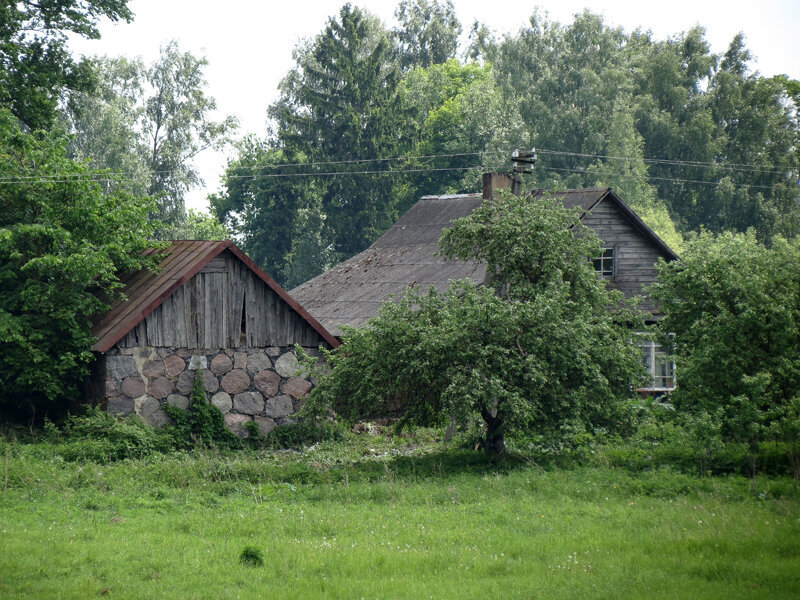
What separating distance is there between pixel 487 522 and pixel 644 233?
1880cm

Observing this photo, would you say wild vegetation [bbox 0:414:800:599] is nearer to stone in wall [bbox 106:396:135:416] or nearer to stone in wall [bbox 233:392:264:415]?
stone in wall [bbox 106:396:135:416]

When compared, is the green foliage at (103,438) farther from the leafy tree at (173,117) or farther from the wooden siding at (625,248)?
the leafy tree at (173,117)

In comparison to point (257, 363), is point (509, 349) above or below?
above

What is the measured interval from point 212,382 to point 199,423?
3.15 feet

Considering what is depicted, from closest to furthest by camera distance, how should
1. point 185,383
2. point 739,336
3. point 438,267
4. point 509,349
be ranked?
1. point 739,336
2. point 509,349
3. point 185,383
4. point 438,267

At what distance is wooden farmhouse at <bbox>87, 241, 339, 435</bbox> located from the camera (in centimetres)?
1891

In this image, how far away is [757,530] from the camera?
34.8ft

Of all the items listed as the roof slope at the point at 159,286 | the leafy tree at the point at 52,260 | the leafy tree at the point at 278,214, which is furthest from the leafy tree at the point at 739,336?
the leafy tree at the point at 278,214

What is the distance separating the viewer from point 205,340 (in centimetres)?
2003

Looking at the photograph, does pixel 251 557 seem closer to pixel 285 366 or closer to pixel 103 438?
pixel 103 438

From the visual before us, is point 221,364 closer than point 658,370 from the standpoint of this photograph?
Yes

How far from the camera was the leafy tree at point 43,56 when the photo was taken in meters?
26.2

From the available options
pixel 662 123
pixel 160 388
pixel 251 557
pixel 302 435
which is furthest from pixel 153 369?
pixel 662 123

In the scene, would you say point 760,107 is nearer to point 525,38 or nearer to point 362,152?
point 525,38
